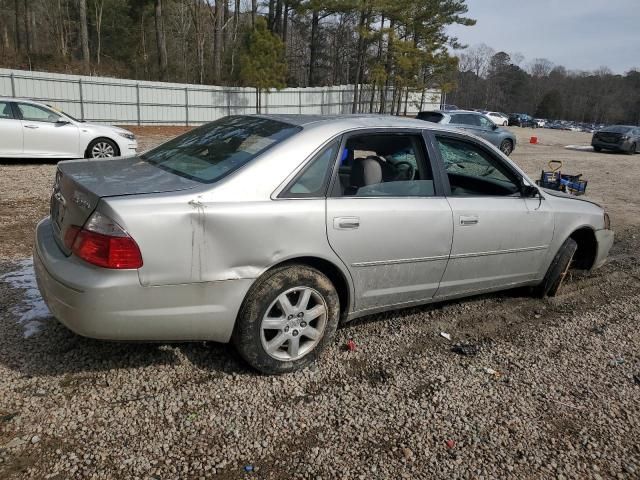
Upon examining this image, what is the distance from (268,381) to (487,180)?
8.42 feet

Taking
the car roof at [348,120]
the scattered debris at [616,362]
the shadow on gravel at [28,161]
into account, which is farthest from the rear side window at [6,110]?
the scattered debris at [616,362]

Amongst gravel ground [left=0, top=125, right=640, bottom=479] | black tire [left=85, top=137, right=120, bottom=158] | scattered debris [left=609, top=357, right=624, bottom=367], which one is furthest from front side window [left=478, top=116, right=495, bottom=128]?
scattered debris [left=609, top=357, right=624, bottom=367]

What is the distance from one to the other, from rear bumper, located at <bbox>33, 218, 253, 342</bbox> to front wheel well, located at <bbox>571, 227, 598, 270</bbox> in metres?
3.54

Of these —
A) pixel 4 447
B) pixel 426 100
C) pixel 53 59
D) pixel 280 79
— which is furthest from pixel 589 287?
pixel 426 100

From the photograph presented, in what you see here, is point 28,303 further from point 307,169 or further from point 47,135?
point 47,135

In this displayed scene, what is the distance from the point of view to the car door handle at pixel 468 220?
12.1 ft

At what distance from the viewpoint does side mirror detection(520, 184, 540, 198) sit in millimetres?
4145

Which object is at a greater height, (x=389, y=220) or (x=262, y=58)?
(x=262, y=58)

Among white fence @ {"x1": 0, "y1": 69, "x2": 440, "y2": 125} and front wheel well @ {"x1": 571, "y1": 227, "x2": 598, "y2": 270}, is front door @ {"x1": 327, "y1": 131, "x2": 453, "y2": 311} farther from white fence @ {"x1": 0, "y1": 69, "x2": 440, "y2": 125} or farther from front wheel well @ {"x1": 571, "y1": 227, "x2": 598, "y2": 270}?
white fence @ {"x1": 0, "y1": 69, "x2": 440, "y2": 125}

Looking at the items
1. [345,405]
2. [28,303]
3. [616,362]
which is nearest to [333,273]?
[345,405]

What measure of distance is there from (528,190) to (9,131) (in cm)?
1023

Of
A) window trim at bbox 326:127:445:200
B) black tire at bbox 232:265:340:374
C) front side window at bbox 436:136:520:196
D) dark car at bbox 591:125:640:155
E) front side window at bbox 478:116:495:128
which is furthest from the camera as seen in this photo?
dark car at bbox 591:125:640:155

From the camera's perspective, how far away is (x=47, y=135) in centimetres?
1059

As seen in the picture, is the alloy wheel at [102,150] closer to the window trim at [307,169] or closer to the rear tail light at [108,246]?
the window trim at [307,169]
